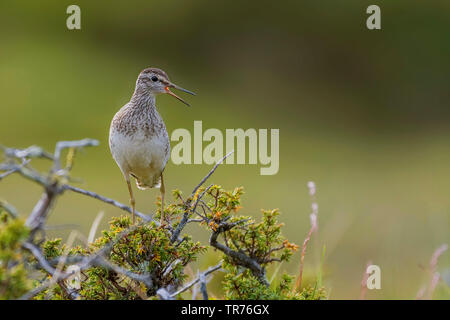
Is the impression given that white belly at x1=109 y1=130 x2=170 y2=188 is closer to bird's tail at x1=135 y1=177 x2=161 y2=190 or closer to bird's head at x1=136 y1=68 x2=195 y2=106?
bird's tail at x1=135 y1=177 x2=161 y2=190

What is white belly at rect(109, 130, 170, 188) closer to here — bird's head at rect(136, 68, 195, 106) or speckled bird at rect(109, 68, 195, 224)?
speckled bird at rect(109, 68, 195, 224)

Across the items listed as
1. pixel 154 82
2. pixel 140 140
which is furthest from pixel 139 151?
pixel 154 82

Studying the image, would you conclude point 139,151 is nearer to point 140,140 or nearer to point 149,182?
point 140,140

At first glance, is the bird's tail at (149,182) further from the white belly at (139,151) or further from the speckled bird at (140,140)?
the white belly at (139,151)

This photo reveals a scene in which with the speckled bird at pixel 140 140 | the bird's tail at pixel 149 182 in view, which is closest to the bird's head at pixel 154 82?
the speckled bird at pixel 140 140

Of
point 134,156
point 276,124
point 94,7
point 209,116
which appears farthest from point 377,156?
point 134,156

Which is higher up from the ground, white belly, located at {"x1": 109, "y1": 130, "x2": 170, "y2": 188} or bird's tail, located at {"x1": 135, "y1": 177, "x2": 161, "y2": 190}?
white belly, located at {"x1": 109, "y1": 130, "x2": 170, "y2": 188}

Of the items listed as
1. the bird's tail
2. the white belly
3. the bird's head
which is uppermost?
the bird's head

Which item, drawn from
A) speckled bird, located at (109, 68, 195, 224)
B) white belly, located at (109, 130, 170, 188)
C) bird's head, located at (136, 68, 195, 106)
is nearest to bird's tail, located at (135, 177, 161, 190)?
speckled bird, located at (109, 68, 195, 224)

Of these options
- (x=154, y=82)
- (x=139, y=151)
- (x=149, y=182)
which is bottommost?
(x=149, y=182)

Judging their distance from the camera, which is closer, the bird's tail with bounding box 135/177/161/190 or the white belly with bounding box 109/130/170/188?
the white belly with bounding box 109/130/170/188

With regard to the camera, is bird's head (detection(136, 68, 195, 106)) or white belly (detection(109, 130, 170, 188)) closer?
white belly (detection(109, 130, 170, 188))
